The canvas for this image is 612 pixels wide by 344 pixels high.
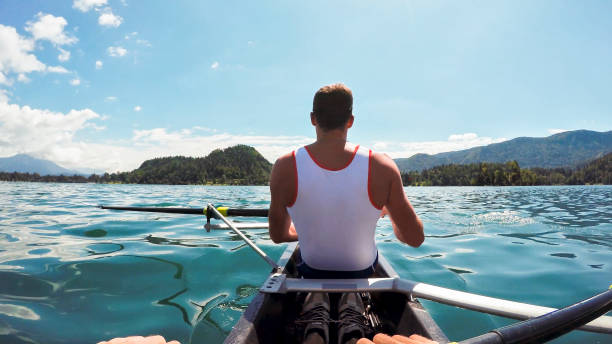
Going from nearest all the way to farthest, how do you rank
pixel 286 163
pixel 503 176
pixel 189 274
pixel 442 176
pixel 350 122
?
pixel 286 163, pixel 350 122, pixel 189 274, pixel 503 176, pixel 442 176

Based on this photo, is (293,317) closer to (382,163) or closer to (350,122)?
(382,163)

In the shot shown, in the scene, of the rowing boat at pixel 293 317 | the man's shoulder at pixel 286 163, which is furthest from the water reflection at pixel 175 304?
the man's shoulder at pixel 286 163

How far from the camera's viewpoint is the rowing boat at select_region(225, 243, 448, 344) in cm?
202

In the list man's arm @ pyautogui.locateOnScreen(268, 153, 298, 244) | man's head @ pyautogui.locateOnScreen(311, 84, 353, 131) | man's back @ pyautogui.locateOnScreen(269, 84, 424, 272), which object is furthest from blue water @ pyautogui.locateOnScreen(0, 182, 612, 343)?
man's head @ pyautogui.locateOnScreen(311, 84, 353, 131)

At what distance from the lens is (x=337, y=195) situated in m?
2.36

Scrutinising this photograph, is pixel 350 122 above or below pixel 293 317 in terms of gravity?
above

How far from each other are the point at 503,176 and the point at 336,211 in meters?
149

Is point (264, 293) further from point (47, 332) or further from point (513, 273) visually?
point (513, 273)

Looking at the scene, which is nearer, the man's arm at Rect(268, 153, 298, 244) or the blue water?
the man's arm at Rect(268, 153, 298, 244)

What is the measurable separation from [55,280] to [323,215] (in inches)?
188

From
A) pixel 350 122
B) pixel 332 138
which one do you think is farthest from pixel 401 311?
pixel 350 122

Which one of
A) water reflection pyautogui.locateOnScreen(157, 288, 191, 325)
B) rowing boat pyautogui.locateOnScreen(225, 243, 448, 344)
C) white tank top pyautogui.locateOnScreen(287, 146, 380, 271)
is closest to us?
rowing boat pyautogui.locateOnScreen(225, 243, 448, 344)

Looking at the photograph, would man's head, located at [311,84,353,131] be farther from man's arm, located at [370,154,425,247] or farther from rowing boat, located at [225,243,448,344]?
rowing boat, located at [225,243,448,344]

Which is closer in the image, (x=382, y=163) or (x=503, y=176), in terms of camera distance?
(x=382, y=163)
